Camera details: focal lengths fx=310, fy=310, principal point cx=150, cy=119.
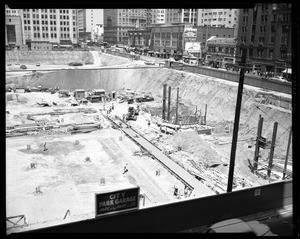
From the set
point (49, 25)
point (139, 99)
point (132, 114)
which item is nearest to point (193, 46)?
point (139, 99)

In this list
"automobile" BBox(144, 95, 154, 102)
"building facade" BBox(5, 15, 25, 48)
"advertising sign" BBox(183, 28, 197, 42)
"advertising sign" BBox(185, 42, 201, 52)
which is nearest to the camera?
"automobile" BBox(144, 95, 154, 102)

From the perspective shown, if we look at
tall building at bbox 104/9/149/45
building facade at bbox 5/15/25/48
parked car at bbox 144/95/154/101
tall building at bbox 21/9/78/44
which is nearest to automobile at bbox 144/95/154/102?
parked car at bbox 144/95/154/101

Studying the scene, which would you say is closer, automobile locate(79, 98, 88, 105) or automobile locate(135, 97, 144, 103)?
automobile locate(79, 98, 88, 105)

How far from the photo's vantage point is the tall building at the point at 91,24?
147 metres

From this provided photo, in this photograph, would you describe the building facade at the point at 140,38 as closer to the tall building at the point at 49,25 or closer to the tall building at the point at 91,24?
the tall building at the point at 49,25

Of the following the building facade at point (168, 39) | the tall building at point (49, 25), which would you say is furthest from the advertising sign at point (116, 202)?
the tall building at point (49, 25)

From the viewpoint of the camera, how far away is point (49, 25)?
8238 cm

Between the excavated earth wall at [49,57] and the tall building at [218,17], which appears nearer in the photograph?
the excavated earth wall at [49,57]

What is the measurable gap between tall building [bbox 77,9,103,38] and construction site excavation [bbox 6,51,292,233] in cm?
10386

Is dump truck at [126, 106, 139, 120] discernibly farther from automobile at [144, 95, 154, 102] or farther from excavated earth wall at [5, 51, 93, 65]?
excavated earth wall at [5, 51, 93, 65]

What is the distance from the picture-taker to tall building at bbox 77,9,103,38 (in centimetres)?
14725

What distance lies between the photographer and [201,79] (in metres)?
43.2

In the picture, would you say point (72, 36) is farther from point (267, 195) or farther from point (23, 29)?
point (267, 195)

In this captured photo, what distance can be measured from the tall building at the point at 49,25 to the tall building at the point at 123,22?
105 feet
